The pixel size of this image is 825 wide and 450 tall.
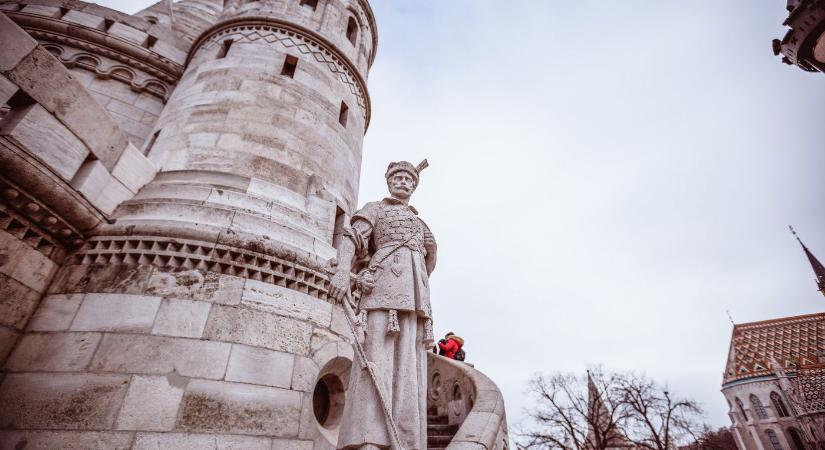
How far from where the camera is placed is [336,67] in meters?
9.34

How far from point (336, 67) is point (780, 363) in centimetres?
5081

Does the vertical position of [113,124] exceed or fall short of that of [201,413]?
it exceeds it

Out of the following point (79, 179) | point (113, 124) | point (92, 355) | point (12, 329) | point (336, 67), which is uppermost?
point (336, 67)

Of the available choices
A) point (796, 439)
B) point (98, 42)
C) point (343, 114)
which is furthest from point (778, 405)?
point (98, 42)

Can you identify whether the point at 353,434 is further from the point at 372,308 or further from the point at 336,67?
the point at 336,67

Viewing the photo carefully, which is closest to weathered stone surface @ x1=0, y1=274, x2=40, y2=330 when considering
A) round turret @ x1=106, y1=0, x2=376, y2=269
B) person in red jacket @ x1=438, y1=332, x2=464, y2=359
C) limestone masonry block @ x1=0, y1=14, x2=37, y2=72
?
round turret @ x1=106, y1=0, x2=376, y2=269

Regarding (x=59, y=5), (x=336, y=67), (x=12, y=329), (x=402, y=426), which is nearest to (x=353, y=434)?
(x=402, y=426)

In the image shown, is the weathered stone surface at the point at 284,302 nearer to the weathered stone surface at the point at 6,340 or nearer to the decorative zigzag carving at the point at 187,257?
the decorative zigzag carving at the point at 187,257

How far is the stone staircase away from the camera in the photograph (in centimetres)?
470

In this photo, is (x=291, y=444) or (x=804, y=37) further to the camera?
(x=804, y=37)

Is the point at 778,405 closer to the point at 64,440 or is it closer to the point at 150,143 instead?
the point at 64,440

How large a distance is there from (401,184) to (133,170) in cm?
434

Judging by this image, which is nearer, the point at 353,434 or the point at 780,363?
the point at 353,434

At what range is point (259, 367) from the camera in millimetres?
4605
